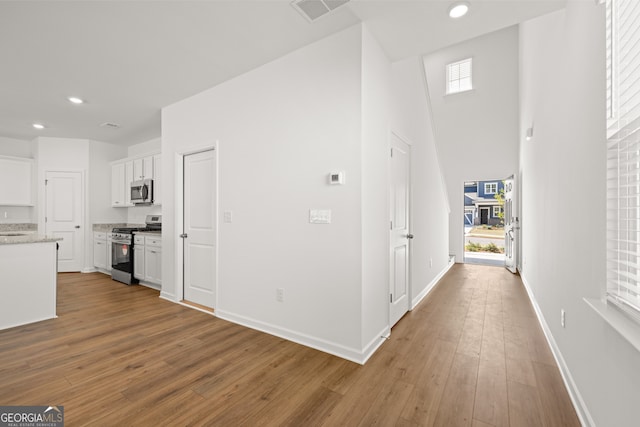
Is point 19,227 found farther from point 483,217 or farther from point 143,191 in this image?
point 483,217

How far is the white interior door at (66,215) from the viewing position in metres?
5.64

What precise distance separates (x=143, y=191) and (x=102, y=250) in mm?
1699

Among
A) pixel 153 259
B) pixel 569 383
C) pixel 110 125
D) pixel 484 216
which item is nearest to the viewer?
pixel 569 383

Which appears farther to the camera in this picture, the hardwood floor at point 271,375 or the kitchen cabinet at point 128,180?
the kitchen cabinet at point 128,180

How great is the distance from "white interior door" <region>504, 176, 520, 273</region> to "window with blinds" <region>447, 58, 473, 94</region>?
101 inches

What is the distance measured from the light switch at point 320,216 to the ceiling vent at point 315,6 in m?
1.59

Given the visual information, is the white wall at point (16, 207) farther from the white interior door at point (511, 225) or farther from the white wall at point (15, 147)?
the white interior door at point (511, 225)

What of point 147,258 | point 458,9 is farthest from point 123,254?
point 458,9

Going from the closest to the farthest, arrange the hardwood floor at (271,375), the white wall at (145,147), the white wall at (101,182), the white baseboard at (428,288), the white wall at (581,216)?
1. the white wall at (581,216)
2. the hardwood floor at (271,375)
3. the white baseboard at (428,288)
4. the white wall at (145,147)
5. the white wall at (101,182)

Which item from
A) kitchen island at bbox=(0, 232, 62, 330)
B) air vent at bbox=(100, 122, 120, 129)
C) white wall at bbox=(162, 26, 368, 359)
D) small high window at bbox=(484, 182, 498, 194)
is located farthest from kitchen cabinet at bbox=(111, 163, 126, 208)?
small high window at bbox=(484, 182, 498, 194)

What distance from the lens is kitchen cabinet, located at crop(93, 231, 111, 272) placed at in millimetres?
5457

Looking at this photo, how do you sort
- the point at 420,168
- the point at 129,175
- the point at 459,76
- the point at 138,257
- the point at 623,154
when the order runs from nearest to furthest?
the point at 623,154
the point at 420,168
the point at 138,257
the point at 129,175
the point at 459,76

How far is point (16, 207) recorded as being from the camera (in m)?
5.69

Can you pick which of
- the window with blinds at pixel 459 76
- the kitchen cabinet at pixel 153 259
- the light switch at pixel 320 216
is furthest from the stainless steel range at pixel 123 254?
the window with blinds at pixel 459 76
